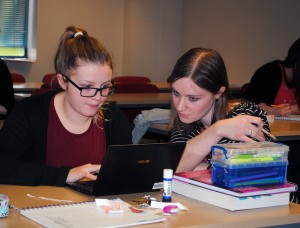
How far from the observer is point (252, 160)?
2.20m

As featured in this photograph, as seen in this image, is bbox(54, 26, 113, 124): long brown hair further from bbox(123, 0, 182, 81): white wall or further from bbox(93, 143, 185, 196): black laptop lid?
bbox(123, 0, 182, 81): white wall

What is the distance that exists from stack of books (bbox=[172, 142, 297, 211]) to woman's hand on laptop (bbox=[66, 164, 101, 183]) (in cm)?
35

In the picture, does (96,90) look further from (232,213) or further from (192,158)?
(232,213)

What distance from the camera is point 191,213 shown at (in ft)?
6.88

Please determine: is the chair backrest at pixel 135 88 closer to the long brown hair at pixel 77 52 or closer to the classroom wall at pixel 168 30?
the classroom wall at pixel 168 30

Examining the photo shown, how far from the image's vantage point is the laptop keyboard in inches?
89.6

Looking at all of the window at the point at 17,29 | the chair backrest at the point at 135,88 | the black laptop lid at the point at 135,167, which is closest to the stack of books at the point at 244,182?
the black laptop lid at the point at 135,167

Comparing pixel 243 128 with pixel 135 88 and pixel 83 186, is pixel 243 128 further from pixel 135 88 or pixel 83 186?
pixel 135 88

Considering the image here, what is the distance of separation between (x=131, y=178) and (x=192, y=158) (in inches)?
17.4

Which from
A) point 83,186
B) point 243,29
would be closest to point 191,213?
point 83,186

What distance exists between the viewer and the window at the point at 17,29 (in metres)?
8.62

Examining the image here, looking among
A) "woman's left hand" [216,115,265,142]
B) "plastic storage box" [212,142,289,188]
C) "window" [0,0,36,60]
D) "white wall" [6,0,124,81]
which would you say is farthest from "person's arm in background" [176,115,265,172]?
"window" [0,0,36,60]

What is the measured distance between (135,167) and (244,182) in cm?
39

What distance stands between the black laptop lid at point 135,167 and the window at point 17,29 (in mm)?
6620
